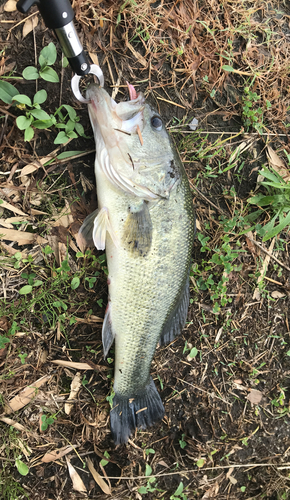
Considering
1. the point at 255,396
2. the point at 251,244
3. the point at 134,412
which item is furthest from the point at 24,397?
the point at 251,244

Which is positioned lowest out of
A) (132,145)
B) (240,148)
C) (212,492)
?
(212,492)

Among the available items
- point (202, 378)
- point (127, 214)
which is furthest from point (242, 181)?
point (202, 378)

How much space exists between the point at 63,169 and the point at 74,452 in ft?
7.31

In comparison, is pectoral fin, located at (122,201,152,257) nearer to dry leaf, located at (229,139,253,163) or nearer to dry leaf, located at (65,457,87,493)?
dry leaf, located at (229,139,253,163)

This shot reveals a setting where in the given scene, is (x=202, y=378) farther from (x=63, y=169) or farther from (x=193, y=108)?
(x=193, y=108)

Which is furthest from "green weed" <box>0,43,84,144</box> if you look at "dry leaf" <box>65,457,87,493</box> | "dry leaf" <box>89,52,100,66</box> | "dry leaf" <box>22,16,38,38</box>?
"dry leaf" <box>65,457,87,493</box>

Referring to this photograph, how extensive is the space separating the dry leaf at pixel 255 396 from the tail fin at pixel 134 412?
3.21 feet

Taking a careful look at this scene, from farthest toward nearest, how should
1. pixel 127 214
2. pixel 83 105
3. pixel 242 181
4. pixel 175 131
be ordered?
1. pixel 242 181
2. pixel 175 131
3. pixel 83 105
4. pixel 127 214

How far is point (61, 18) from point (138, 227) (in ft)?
4.16

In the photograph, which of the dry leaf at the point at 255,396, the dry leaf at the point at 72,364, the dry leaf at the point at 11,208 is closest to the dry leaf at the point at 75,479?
the dry leaf at the point at 72,364

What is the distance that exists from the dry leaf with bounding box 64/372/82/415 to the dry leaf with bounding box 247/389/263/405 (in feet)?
5.32

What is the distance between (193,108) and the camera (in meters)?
2.81

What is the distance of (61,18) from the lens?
5.71 ft

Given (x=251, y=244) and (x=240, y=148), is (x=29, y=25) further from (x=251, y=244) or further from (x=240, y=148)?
(x=251, y=244)
